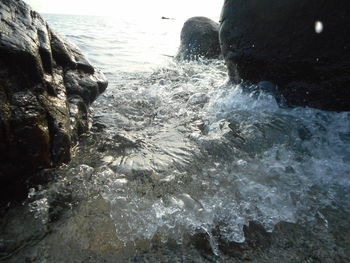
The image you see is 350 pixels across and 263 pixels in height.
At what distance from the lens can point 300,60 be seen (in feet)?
12.6

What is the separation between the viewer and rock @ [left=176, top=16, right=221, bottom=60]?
8.45 m

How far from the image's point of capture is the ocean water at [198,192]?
6.31ft

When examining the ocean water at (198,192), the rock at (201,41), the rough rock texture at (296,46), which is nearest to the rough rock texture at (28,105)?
the ocean water at (198,192)

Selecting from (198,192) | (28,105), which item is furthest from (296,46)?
(28,105)

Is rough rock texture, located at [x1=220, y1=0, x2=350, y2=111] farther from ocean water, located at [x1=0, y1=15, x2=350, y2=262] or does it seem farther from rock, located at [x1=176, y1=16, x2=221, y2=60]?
rock, located at [x1=176, y1=16, x2=221, y2=60]

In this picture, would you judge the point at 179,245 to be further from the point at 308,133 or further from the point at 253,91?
the point at 253,91

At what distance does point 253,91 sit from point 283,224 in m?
2.68

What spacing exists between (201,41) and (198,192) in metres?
6.93

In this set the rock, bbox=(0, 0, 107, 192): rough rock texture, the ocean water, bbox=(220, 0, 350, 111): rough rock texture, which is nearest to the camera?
the ocean water

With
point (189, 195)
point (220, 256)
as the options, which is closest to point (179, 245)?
point (220, 256)

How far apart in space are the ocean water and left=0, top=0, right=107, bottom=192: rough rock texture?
0.22m

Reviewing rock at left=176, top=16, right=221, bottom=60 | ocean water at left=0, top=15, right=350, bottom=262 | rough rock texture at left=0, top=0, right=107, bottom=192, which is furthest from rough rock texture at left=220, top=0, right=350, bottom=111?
rock at left=176, top=16, right=221, bottom=60

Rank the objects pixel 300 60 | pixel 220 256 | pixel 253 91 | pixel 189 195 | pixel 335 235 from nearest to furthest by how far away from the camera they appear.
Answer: pixel 220 256 → pixel 335 235 → pixel 189 195 → pixel 300 60 → pixel 253 91

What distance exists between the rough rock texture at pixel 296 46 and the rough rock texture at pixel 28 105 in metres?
2.69
